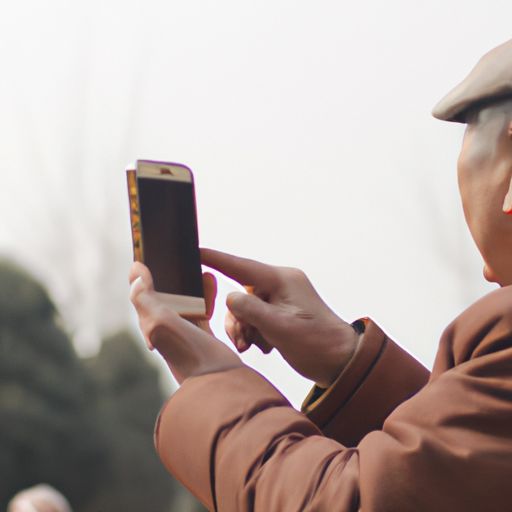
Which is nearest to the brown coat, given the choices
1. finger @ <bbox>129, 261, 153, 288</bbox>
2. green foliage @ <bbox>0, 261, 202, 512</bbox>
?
finger @ <bbox>129, 261, 153, 288</bbox>

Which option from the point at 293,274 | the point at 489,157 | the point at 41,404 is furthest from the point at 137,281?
the point at 41,404

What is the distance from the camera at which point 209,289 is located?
3.90 ft

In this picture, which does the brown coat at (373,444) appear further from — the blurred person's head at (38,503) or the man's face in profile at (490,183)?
the blurred person's head at (38,503)

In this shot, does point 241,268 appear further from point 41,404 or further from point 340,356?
point 41,404

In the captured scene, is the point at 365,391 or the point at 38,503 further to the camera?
the point at 38,503

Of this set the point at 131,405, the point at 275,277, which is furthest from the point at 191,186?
the point at 131,405

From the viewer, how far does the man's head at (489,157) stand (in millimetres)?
1044

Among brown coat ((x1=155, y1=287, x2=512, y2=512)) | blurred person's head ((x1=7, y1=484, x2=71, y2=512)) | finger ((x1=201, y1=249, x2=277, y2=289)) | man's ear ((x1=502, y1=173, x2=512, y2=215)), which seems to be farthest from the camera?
blurred person's head ((x1=7, y1=484, x2=71, y2=512))

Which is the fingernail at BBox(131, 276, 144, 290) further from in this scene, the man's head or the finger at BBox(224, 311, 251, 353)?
the man's head

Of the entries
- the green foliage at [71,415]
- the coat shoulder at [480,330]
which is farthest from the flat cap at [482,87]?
the green foliage at [71,415]

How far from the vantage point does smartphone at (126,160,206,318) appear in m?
1.12

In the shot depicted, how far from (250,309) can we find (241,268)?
0.22 feet

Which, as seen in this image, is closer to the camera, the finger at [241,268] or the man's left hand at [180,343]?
the man's left hand at [180,343]

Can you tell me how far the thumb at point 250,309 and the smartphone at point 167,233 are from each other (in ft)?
0.16
